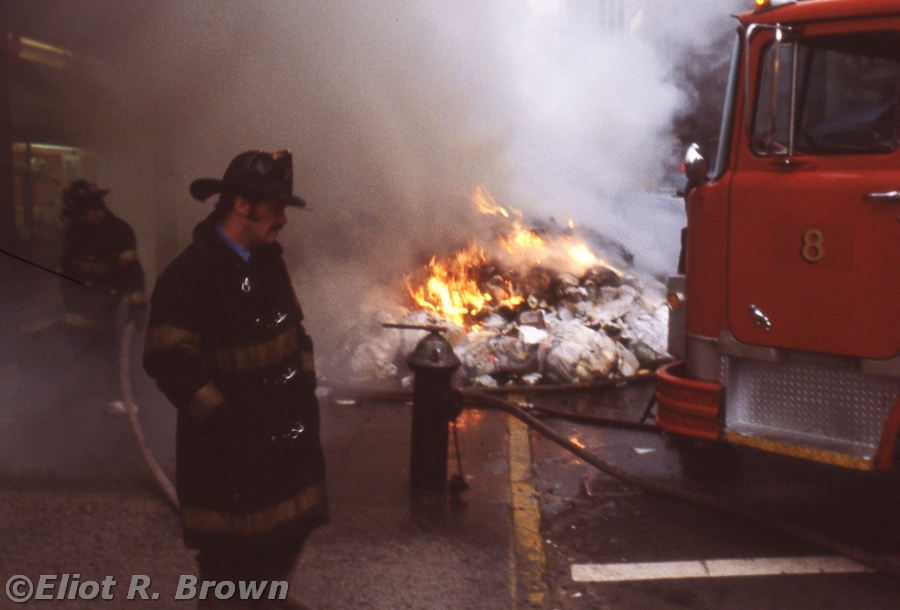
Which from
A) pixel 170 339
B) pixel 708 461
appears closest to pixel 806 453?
pixel 708 461

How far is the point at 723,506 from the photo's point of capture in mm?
4383

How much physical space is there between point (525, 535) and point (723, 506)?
1.09m

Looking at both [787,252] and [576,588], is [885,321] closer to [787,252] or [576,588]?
[787,252]

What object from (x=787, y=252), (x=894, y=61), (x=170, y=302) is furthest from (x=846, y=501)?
(x=170, y=302)

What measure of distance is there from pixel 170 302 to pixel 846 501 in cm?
411

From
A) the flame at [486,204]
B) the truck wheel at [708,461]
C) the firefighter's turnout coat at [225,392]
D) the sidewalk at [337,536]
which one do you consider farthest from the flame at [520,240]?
the firefighter's turnout coat at [225,392]

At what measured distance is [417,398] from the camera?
186 inches

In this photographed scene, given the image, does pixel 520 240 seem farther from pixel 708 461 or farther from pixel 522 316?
pixel 708 461

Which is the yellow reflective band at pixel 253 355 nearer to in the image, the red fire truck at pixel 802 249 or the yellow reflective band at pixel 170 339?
the yellow reflective band at pixel 170 339

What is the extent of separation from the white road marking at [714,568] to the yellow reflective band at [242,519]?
67.4 inches

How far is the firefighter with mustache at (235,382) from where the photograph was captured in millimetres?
2557

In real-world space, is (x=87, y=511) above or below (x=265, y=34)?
below

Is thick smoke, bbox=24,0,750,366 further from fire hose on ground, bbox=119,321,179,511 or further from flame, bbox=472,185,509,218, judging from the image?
fire hose on ground, bbox=119,321,179,511

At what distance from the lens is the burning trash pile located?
7.50 m
